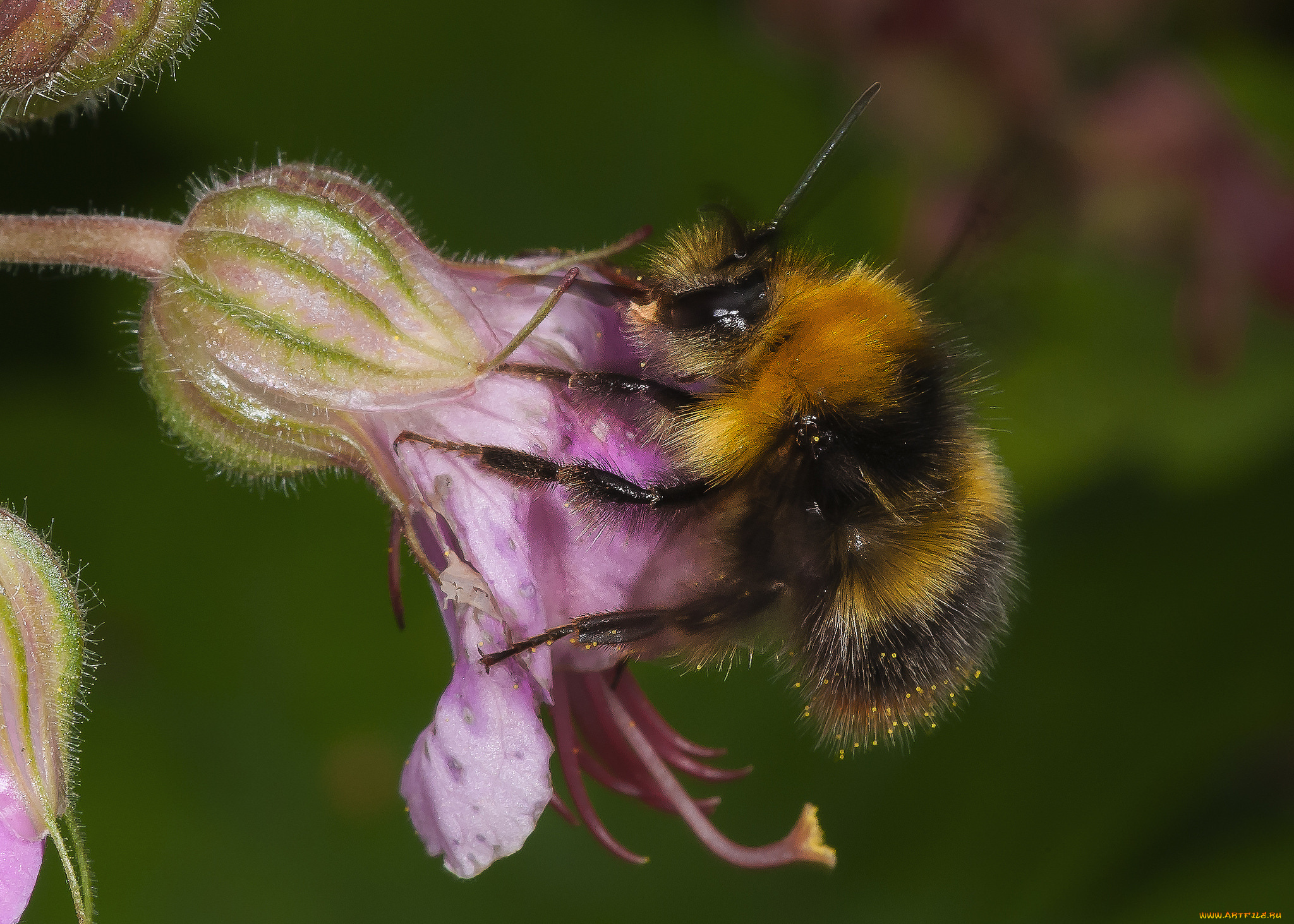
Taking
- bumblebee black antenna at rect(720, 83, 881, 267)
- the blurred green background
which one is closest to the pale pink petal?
bumblebee black antenna at rect(720, 83, 881, 267)

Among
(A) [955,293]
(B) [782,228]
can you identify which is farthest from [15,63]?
(A) [955,293]

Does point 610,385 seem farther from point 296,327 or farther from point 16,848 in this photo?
point 16,848

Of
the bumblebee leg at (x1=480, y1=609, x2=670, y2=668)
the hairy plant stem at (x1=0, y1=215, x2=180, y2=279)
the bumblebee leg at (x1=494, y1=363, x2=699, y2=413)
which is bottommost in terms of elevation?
the bumblebee leg at (x1=480, y1=609, x2=670, y2=668)

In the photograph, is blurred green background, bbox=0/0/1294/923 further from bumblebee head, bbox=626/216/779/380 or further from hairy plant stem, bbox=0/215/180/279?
bumblebee head, bbox=626/216/779/380

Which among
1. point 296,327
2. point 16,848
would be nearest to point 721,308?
point 296,327

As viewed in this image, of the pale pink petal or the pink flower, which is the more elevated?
the pink flower

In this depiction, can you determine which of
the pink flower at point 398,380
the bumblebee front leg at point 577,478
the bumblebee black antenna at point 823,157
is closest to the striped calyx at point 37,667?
the pink flower at point 398,380

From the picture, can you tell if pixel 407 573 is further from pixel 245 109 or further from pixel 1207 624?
pixel 1207 624
